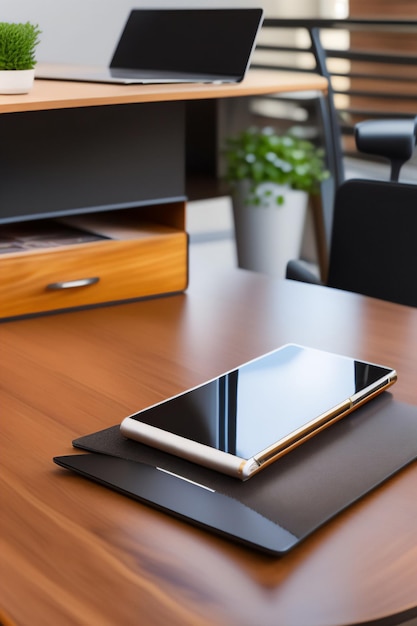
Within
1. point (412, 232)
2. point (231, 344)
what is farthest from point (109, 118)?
point (412, 232)

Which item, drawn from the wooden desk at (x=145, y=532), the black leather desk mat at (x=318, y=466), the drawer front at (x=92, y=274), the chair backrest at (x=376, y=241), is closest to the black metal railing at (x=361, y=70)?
the chair backrest at (x=376, y=241)

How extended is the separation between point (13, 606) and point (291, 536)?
24 cm

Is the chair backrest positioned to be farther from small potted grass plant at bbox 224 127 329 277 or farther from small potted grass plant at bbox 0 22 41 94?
small potted grass plant at bbox 224 127 329 277

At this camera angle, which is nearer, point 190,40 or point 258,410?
point 258,410

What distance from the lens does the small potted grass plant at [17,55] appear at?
1.36m

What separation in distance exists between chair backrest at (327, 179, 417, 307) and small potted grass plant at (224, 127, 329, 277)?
189 centimetres

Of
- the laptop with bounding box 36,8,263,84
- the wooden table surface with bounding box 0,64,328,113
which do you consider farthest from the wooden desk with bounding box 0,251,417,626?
the laptop with bounding box 36,8,263,84

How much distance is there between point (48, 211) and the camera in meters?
1.44

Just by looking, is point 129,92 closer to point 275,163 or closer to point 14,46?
point 14,46

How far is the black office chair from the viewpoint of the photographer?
1.72m

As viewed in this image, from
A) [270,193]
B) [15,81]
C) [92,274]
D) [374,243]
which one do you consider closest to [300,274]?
[374,243]

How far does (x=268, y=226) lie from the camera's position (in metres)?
3.75

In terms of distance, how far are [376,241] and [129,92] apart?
0.62 m

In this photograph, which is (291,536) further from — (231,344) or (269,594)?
(231,344)
